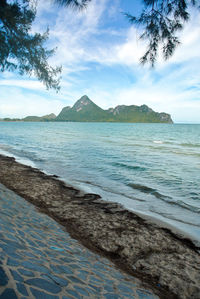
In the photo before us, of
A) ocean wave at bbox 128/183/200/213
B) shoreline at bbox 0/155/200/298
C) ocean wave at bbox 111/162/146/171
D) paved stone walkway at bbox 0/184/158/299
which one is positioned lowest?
ocean wave at bbox 128/183/200/213

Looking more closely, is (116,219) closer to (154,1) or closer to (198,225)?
(198,225)

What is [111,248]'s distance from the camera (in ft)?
19.2

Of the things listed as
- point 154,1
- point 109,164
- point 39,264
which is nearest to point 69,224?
point 39,264

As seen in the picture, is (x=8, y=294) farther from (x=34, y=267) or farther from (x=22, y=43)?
(x=22, y=43)

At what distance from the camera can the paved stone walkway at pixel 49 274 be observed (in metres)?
2.29

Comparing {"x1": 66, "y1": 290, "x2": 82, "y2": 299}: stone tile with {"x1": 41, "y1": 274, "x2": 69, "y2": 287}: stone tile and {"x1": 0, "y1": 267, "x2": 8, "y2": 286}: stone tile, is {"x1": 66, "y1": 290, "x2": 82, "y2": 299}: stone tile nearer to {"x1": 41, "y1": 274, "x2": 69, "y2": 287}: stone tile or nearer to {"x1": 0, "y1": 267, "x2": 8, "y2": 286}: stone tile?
{"x1": 41, "y1": 274, "x2": 69, "y2": 287}: stone tile

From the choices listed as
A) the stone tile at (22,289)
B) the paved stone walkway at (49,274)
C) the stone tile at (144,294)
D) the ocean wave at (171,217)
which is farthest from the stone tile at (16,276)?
the ocean wave at (171,217)

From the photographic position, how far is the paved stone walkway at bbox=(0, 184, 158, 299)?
90.1 inches

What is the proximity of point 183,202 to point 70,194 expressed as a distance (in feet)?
20.0

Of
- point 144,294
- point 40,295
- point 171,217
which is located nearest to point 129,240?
point 144,294

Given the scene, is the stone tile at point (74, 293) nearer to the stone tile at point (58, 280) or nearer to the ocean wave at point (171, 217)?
the stone tile at point (58, 280)

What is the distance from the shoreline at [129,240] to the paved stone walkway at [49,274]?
781 millimetres

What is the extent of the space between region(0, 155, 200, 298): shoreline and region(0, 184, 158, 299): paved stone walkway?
78 centimetres

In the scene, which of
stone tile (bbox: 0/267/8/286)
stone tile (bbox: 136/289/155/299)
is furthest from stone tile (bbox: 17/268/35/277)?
stone tile (bbox: 136/289/155/299)
